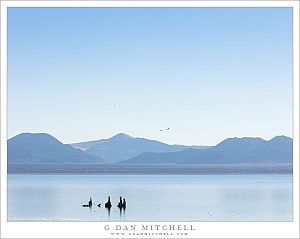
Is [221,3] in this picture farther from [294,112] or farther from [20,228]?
[20,228]

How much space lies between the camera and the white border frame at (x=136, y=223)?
9602 mm

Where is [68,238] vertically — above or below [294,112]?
below

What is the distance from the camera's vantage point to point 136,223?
9609 millimetres

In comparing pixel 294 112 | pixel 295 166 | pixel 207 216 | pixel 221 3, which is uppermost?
pixel 221 3

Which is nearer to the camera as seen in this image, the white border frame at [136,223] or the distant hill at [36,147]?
the white border frame at [136,223]

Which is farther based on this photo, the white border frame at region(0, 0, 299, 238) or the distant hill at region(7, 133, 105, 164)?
the distant hill at region(7, 133, 105, 164)

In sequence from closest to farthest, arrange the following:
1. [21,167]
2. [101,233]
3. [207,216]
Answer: [101,233] < [207,216] < [21,167]

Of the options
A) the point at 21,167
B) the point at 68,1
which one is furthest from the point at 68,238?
the point at 21,167

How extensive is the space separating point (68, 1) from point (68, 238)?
130 inches

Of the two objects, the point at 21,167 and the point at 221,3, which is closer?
the point at 221,3

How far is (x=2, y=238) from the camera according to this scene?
966 centimetres

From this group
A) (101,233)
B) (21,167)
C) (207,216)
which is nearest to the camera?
(101,233)

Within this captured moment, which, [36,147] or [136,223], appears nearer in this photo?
[136,223]

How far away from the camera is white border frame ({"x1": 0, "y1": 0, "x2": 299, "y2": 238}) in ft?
31.5
